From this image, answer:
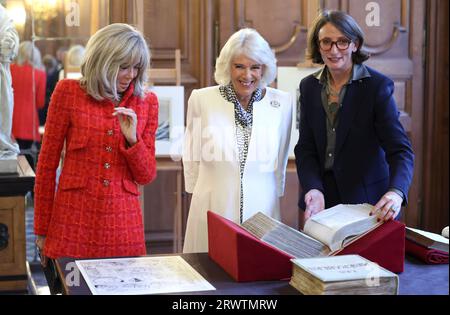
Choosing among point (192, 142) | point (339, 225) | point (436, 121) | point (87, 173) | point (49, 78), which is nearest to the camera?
point (339, 225)

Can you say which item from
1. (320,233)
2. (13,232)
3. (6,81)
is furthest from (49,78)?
(320,233)

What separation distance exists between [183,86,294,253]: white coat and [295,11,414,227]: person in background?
31 centimetres

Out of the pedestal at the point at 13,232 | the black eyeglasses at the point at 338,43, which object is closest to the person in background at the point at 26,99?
the pedestal at the point at 13,232

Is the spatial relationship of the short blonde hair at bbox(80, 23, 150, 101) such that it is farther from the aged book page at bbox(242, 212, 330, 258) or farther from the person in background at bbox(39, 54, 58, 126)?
the person in background at bbox(39, 54, 58, 126)

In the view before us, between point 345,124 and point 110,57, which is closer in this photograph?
point 110,57

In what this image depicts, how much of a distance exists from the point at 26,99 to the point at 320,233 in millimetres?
5651

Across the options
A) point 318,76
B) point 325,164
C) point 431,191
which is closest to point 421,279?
point 325,164

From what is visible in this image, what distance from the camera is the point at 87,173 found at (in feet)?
10.5

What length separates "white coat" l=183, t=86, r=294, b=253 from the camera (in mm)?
3709

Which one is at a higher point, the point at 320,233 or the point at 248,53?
the point at 248,53

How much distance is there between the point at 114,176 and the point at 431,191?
4.07m

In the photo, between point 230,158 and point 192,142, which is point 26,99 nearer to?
point 192,142

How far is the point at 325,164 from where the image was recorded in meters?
3.40

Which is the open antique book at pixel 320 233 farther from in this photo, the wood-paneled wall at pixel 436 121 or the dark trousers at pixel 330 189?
the wood-paneled wall at pixel 436 121
